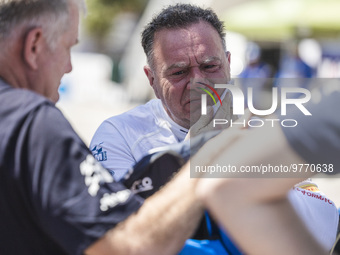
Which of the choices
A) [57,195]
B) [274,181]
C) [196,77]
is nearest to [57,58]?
[57,195]

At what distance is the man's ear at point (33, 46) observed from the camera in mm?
1451

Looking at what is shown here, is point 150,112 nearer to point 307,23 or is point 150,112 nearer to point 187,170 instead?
point 187,170

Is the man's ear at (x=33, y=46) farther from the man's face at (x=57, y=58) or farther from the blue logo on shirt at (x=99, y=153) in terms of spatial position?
the blue logo on shirt at (x=99, y=153)

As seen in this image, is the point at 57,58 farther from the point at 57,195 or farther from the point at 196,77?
the point at 196,77

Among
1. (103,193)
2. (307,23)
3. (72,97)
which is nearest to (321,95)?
(103,193)

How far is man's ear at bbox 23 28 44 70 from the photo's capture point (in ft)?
4.76

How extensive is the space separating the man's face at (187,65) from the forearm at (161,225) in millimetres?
1168

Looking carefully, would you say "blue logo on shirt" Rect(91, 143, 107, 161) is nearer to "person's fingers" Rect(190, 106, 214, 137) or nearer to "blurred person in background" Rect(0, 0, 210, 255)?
"person's fingers" Rect(190, 106, 214, 137)

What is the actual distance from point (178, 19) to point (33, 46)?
120cm

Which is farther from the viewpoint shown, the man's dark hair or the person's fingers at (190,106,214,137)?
the man's dark hair

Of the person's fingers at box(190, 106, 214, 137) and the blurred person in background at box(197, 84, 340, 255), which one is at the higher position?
the blurred person in background at box(197, 84, 340, 255)

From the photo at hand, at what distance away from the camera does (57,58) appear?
5.07 ft

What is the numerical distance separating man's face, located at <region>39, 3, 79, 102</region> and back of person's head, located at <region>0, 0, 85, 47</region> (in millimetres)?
51

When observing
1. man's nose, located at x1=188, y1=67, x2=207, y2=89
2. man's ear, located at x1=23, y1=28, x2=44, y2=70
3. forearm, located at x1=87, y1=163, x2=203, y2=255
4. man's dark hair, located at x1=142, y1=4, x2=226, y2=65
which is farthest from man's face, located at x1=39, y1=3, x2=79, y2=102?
man's dark hair, located at x1=142, y1=4, x2=226, y2=65
